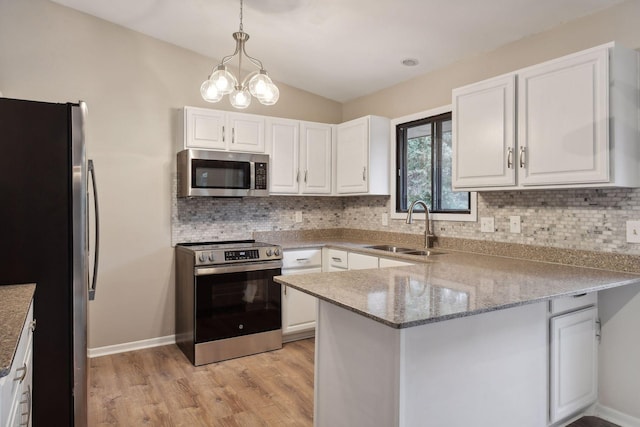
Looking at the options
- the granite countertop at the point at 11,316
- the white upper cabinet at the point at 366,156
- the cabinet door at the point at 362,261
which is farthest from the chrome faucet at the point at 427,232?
the granite countertop at the point at 11,316

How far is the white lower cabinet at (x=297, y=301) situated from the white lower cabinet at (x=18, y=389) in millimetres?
2092

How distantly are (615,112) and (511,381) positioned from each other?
1386mm

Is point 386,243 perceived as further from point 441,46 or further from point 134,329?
point 134,329

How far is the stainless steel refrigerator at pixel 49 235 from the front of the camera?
1.66m

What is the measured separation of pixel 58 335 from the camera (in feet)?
5.66

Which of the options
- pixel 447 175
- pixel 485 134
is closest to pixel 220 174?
pixel 447 175

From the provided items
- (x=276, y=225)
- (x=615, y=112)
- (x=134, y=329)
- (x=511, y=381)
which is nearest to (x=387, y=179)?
(x=276, y=225)

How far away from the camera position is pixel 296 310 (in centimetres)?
358

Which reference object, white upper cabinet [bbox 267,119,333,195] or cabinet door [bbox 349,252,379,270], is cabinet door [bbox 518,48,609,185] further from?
white upper cabinet [bbox 267,119,333,195]

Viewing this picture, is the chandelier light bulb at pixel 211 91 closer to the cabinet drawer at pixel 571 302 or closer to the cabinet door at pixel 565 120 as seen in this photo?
the cabinet door at pixel 565 120

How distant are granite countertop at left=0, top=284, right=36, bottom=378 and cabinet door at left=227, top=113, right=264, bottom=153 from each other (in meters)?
2.17

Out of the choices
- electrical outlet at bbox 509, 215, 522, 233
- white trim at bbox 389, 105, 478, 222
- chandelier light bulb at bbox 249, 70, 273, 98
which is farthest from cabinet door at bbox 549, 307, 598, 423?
chandelier light bulb at bbox 249, 70, 273, 98

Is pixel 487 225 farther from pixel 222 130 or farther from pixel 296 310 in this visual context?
pixel 222 130

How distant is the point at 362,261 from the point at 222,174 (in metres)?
1.37
